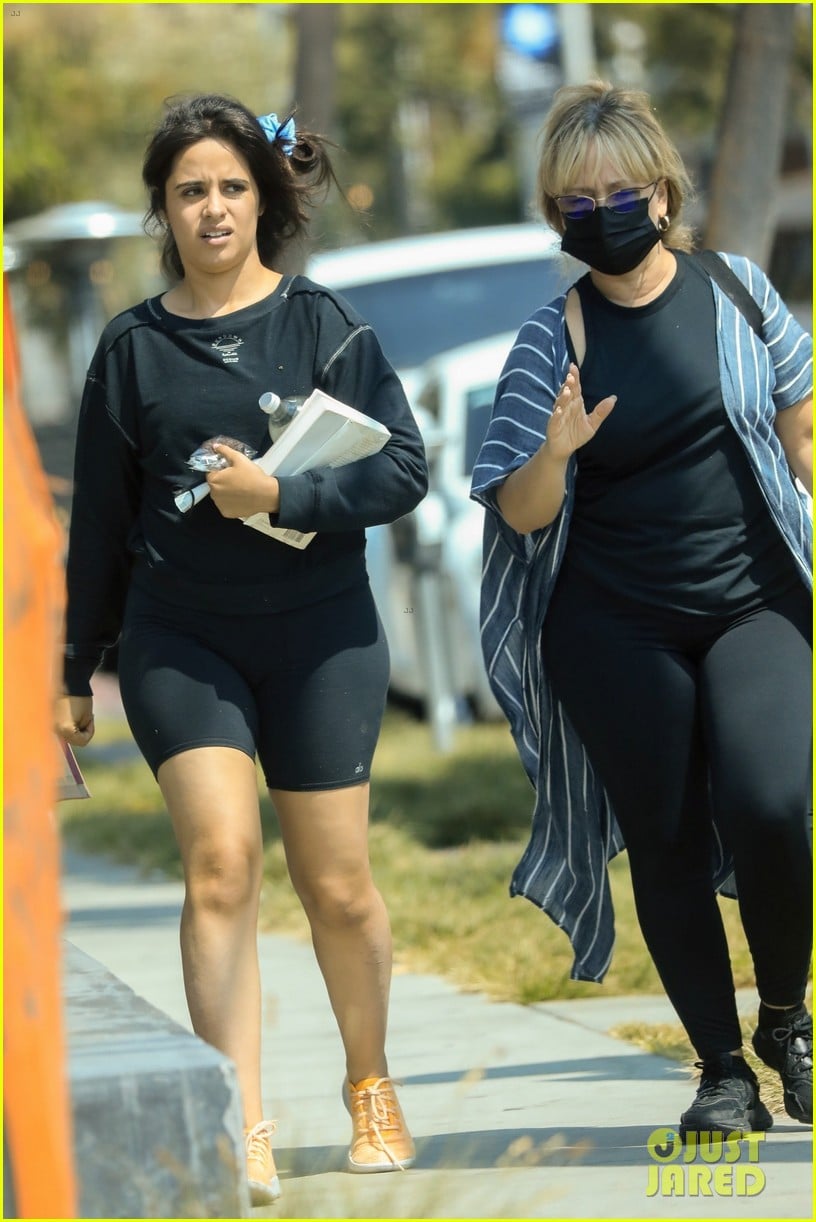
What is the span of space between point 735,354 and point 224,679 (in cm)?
112

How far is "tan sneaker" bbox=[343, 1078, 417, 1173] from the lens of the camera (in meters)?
4.09

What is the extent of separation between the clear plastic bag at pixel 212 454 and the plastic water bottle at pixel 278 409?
57mm

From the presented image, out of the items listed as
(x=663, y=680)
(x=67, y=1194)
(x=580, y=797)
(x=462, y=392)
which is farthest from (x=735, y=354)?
(x=462, y=392)

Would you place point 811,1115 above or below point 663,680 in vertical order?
below

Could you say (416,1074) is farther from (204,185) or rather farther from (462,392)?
(462,392)

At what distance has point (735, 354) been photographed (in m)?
4.02

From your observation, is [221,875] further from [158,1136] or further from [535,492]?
[158,1136]

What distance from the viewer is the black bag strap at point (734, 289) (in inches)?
163

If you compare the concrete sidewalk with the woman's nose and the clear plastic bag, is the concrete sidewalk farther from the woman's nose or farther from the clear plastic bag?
the woman's nose

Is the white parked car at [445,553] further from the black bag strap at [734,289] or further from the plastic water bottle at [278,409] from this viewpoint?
the plastic water bottle at [278,409]

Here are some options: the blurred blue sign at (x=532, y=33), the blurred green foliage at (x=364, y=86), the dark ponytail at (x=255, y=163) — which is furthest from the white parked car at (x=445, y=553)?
the blurred green foliage at (x=364, y=86)

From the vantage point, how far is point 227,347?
4.03 m

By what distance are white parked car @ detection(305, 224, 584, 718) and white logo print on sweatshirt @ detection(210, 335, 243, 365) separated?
4.99 meters
